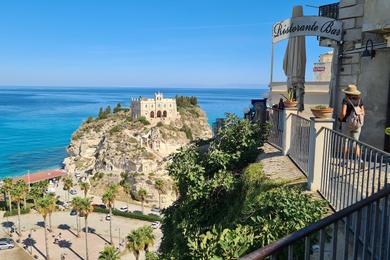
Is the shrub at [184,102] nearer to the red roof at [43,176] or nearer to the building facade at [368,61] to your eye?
the red roof at [43,176]

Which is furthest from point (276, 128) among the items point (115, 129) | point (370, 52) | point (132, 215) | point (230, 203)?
point (115, 129)

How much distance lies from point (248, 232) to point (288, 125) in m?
5.76

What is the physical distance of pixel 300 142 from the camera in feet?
30.2

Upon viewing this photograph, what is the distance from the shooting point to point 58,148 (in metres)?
121

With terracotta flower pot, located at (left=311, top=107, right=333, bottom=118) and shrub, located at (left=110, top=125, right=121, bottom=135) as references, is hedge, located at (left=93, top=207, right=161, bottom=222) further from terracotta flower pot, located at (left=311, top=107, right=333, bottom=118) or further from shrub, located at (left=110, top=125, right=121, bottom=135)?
terracotta flower pot, located at (left=311, top=107, right=333, bottom=118)

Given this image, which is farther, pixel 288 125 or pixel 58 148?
pixel 58 148

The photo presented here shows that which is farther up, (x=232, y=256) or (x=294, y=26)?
(x=294, y=26)

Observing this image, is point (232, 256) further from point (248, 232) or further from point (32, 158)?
point (32, 158)

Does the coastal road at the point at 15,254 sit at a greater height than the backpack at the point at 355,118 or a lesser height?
lesser

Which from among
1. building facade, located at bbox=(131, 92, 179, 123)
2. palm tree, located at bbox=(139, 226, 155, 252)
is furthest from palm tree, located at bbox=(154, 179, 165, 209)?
palm tree, located at bbox=(139, 226, 155, 252)

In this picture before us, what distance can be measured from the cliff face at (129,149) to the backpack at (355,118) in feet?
173

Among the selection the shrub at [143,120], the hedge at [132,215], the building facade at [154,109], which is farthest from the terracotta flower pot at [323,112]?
the building facade at [154,109]

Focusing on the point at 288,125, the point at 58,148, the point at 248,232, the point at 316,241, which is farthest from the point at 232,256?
the point at 58,148

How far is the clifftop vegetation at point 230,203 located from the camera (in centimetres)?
511
